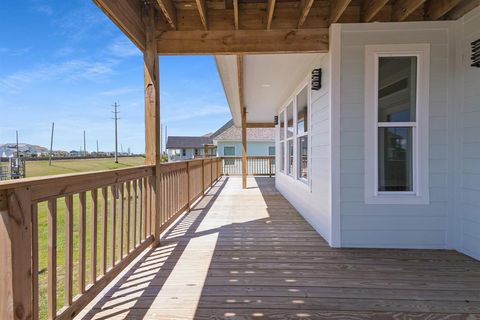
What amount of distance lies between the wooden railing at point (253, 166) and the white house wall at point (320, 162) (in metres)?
8.73

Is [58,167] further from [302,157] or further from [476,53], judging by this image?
[476,53]

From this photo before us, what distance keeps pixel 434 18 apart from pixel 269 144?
17.9 m

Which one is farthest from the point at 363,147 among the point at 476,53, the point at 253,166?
the point at 253,166

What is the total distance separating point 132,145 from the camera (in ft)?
228

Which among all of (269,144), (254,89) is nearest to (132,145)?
(269,144)

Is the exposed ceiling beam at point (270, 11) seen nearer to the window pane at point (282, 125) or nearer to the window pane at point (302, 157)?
the window pane at point (302, 157)

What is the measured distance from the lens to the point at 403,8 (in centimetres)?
308

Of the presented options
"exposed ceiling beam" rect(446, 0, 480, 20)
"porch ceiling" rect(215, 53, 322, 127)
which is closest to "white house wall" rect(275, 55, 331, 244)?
"porch ceiling" rect(215, 53, 322, 127)

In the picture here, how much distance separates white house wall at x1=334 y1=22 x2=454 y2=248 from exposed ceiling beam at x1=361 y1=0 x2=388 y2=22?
10 cm

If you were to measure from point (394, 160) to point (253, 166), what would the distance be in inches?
425

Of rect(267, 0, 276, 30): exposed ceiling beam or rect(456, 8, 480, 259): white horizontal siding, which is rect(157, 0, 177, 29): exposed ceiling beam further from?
rect(456, 8, 480, 259): white horizontal siding

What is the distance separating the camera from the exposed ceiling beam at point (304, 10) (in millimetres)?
2856

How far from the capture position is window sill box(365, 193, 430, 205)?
3.22 meters

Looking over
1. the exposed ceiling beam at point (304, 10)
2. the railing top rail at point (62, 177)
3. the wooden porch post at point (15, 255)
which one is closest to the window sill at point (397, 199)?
the exposed ceiling beam at point (304, 10)
